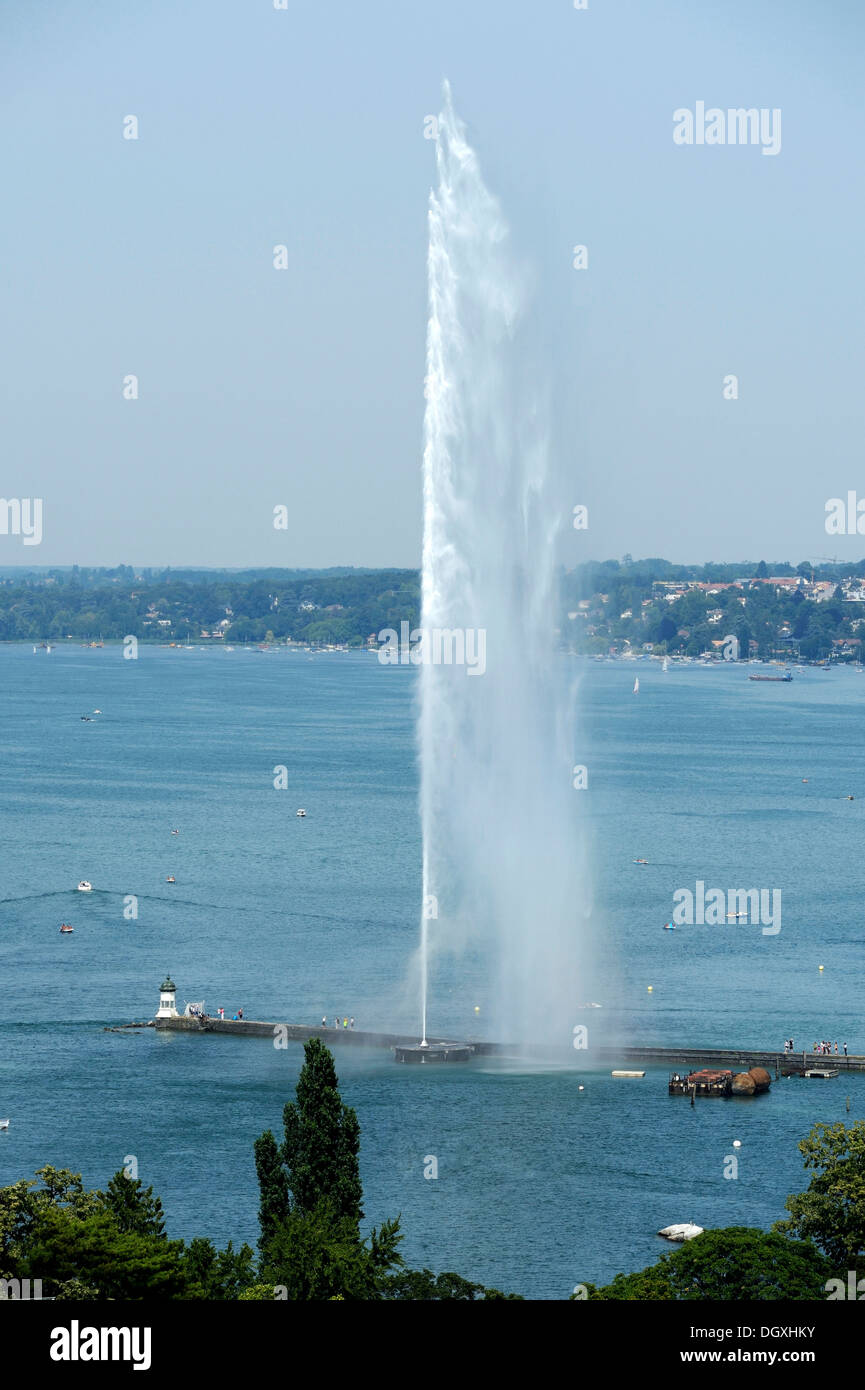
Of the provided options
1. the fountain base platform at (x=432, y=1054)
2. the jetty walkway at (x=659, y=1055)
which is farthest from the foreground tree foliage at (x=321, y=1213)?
the jetty walkway at (x=659, y=1055)

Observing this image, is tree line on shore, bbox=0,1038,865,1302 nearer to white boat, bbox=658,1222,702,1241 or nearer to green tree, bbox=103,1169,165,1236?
green tree, bbox=103,1169,165,1236

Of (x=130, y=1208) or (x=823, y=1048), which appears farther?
(x=823, y=1048)

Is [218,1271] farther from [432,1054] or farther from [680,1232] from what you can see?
[432,1054]

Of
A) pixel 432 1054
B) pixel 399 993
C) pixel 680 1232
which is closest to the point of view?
pixel 680 1232

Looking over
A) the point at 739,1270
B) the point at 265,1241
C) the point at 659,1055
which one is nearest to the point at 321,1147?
the point at 265,1241

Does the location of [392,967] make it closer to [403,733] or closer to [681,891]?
[681,891]

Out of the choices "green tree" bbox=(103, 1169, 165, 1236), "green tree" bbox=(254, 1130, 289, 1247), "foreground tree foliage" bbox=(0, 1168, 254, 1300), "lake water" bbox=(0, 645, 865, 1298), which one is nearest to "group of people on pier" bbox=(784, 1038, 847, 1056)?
"lake water" bbox=(0, 645, 865, 1298)

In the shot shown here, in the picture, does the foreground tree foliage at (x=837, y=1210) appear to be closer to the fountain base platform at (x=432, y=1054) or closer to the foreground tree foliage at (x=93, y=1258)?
the foreground tree foliage at (x=93, y=1258)
